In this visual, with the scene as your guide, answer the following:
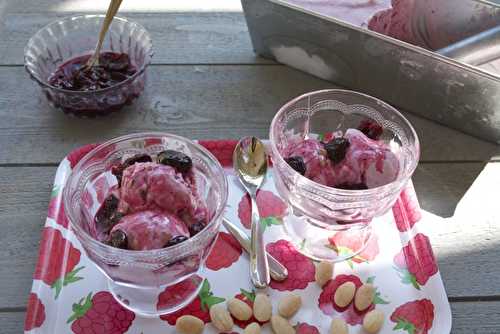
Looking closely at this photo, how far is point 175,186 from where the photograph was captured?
756 millimetres

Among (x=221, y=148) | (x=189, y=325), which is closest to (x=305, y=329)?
(x=189, y=325)

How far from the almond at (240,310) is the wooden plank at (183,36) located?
59 centimetres

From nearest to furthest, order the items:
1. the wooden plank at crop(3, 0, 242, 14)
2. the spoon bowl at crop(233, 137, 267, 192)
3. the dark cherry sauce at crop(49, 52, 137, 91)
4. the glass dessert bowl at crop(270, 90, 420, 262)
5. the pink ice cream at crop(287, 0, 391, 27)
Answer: the glass dessert bowl at crop(270, 90, 420, 262) < the spoon bowl at crop(233, 137, 267, 192) < the dark cherry sauce at crop(49, 52, 137, 91) < the pink ice cream at crop(287, 0, 391, 27) < the wooden plank at crop(3, 0, 242, 14)

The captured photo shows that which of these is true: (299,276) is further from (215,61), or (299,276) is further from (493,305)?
(215,61)

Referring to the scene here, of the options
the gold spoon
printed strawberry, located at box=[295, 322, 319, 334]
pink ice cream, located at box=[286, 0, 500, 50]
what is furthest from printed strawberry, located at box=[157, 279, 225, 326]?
pink ice cream, located at box=[286, 0, 500, 50]

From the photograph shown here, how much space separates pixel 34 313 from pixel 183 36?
706 millimetres

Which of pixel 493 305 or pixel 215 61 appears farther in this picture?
pixel 215 61

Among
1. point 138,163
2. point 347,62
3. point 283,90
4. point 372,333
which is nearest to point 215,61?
point 283,90

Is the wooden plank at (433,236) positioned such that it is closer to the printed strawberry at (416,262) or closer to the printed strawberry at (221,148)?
the printed strawberry at (416,262)

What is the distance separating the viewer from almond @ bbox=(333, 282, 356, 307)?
754mm

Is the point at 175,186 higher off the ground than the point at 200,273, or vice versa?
the point at 175,186

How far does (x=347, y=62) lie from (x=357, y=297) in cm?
47

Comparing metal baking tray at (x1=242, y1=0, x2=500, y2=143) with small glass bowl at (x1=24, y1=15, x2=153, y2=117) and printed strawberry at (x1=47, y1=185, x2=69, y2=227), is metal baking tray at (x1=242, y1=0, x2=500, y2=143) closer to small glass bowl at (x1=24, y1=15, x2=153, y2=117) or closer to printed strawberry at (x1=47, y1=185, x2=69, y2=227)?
small glass bowl at (x1=24, y1=15, x2=153, y2=117)

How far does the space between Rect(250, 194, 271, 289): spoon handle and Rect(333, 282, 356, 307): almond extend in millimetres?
96
